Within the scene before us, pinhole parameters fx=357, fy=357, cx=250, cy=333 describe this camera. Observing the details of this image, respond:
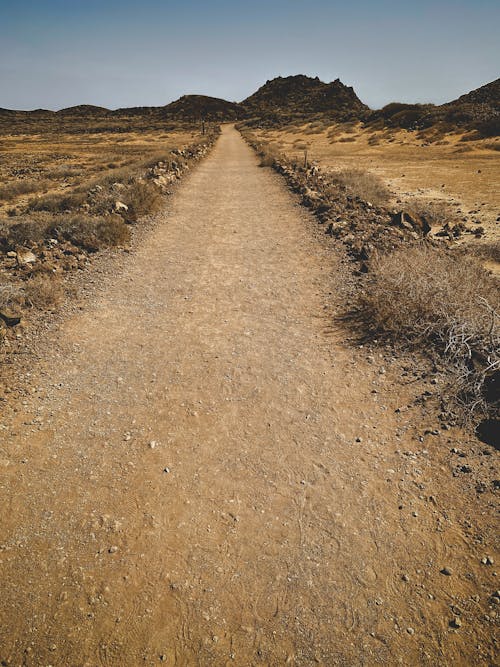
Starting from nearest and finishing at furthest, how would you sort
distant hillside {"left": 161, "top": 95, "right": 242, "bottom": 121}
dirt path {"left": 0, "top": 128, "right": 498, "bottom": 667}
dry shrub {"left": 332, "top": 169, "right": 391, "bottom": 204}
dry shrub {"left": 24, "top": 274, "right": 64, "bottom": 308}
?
dirt path {"left": 0, "top": 128, "right": 498, "bottom": 667}, dry shrub {"left": 24, "top": 274, "right": 64, "bottom": 308}, dry shrub {"left": 332, "top": 169, "right": 391, "bottom": 204}, distant hillside {"left": 161, "top": 95, "right": 242, "bottom": 121}

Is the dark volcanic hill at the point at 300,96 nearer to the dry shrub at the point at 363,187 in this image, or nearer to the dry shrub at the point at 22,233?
the dry shrub at the point at 363,187

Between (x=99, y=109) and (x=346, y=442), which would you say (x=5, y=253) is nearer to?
(x=346, y=442)

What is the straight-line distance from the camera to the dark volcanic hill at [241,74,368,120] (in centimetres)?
9184

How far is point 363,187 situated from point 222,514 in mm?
13750

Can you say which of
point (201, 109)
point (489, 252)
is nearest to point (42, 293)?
point (489, 252)

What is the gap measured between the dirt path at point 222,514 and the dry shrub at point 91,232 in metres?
3.69

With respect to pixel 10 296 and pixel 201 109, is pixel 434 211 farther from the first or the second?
pixel 201 109

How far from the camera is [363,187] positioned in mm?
13828

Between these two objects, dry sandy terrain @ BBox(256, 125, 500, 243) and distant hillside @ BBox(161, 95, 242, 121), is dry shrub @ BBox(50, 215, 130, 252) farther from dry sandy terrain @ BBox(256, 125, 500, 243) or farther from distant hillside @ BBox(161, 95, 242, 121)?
distant hillside @ BBox(161, 95, 242, 121)

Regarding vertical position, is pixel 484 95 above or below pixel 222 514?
above

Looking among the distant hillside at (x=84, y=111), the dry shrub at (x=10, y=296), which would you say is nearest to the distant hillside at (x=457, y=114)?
the dry shrub at (x=10, y=296)

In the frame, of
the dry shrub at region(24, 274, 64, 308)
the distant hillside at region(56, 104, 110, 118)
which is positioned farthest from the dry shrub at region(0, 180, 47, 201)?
the distant hillside at region(56, 104, 110, 118)

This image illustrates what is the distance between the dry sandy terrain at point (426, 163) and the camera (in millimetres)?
12320

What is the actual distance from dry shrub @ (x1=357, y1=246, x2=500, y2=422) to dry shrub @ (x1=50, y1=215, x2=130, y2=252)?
6.08 meters
